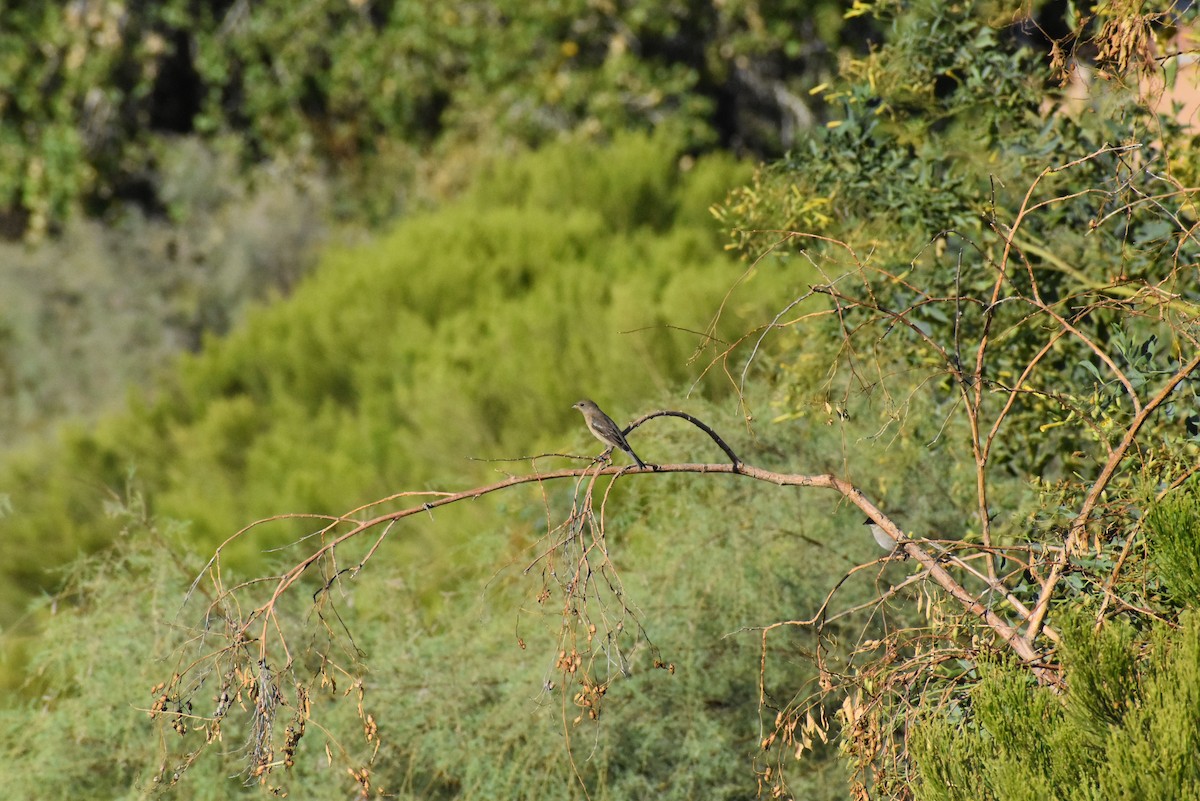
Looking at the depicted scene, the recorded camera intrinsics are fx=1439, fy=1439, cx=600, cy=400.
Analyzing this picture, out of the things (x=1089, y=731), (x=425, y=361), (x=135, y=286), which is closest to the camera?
(x=1089, y=731)

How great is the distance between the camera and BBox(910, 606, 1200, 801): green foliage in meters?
1.99

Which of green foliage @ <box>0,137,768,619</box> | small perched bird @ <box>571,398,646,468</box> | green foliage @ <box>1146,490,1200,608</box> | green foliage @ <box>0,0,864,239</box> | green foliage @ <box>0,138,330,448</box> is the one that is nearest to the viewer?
green foliage @ <box>1146,490,1200,608</box>

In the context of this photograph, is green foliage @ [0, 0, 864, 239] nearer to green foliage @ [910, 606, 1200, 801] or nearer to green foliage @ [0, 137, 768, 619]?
green foliage @ [0, 137, 768, 619]

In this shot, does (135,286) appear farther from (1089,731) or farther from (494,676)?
(1089,731)

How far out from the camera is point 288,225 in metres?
10.3

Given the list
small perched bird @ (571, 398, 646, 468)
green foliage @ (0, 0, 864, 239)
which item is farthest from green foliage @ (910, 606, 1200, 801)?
green foliage @ (0, 0, 864, 239)

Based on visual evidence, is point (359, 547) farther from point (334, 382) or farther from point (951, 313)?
point (334, 382)

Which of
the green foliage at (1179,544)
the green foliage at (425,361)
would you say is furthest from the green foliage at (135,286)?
the green foliage at (1179,544)

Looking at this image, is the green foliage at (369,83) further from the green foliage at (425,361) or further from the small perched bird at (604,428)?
the small perched bird at (604,428)

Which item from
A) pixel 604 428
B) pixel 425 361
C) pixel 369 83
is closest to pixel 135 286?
pixel 369 83

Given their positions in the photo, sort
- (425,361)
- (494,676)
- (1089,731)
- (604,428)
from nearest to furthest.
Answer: (1089,731) → (604,428) → (494,676) → (425,361)

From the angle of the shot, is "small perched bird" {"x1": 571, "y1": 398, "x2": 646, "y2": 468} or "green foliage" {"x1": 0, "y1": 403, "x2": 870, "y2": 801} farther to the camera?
"green foliage" {"x1": 0, "y1": 403, "x2": 870, "y2": 801}

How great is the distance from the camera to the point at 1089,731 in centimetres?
212

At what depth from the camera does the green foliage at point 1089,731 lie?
1990 mm
